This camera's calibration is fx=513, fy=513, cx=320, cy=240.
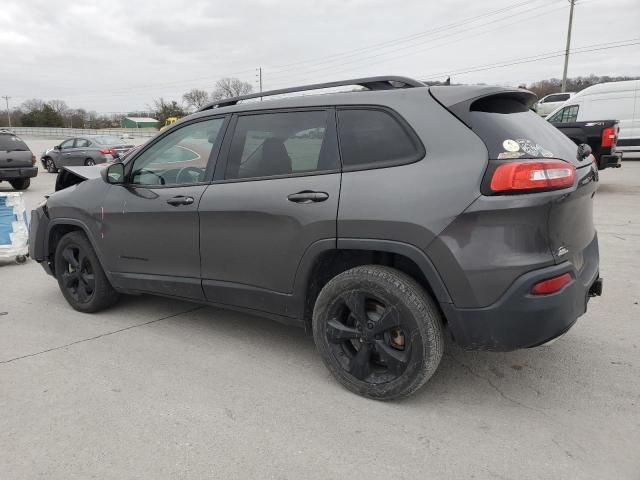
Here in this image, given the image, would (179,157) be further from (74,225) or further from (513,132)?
(513,132)

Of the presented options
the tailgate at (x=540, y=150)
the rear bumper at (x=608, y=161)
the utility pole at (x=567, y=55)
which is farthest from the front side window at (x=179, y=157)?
the utility pole at (x=567, y=55)

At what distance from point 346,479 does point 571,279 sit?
4.94ft

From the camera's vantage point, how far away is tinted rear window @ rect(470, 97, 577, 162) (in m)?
2.58

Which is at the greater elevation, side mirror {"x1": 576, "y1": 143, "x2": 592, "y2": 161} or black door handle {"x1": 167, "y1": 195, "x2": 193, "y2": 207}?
side mirror {"x1": 576, "y1": 143, "x2": 592, "y2": 161}

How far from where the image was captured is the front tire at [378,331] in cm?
274

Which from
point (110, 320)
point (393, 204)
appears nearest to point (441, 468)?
point (393, 204)

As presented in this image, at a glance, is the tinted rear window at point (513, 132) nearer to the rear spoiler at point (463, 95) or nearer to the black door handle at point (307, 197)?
the rear spoiler at point (463, 95)

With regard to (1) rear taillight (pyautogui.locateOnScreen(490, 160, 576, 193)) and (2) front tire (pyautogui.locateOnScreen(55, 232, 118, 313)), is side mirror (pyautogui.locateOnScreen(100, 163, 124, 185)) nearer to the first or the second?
(2) front tire (pyautogui.locateOnScreen(55, 232, 118, 313))

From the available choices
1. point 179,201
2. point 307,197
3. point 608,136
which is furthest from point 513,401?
point 608,136

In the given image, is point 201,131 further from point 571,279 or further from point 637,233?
point 637,233

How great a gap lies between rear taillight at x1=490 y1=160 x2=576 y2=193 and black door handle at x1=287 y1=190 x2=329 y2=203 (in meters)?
0.95

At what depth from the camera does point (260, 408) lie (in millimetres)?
2951

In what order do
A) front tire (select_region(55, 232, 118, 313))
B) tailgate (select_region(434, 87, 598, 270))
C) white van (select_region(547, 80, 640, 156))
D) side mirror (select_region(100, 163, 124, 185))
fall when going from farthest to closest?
white van (select_region(547, 80, 640, 156))
front tire (select_region(55, 232, 118, 313))
side mirror (select_region(100, 163, 124, 185))
tailgate (select_region(434, 87, 598, 270))

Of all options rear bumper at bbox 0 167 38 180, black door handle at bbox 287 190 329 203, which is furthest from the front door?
rear bumper at bbox 0 167 38 180
